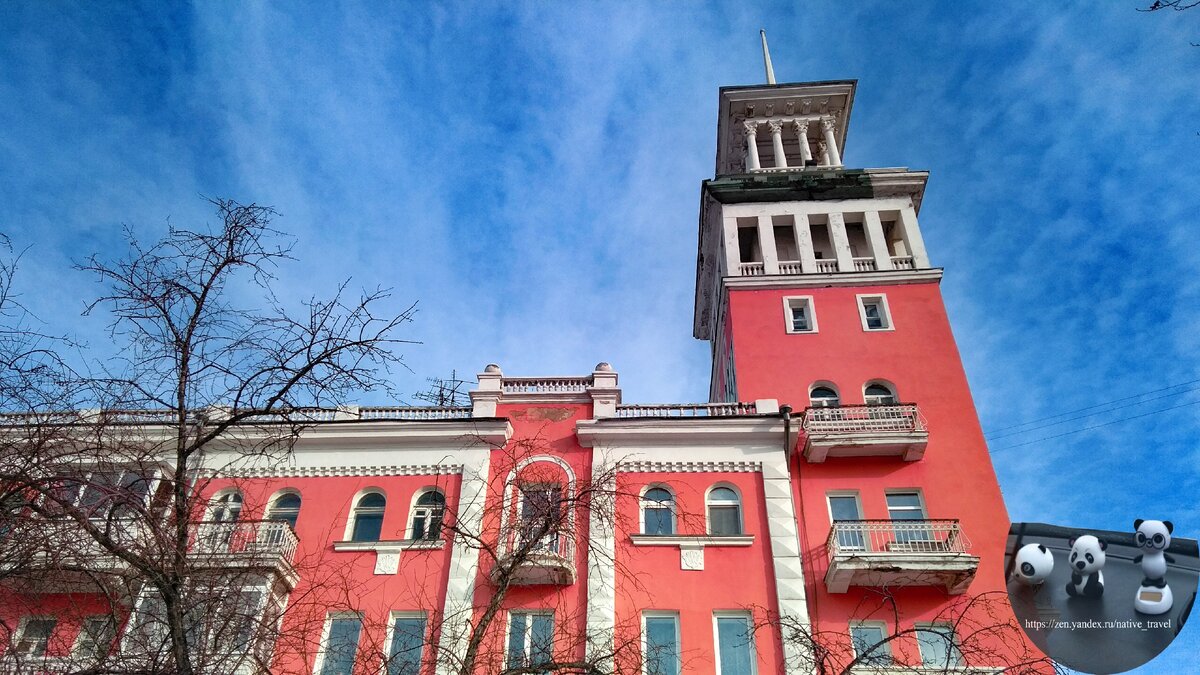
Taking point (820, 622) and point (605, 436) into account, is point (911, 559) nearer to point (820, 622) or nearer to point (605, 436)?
point (820, 622)

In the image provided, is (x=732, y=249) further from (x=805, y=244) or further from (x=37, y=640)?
(x=37, y=640)

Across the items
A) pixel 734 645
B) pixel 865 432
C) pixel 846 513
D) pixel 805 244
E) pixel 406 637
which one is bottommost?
pixel 734 645

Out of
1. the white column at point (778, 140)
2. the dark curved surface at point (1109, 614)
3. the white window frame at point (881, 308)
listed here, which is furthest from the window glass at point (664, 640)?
the white column at point (778, 140)

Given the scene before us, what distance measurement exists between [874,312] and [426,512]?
1446cm

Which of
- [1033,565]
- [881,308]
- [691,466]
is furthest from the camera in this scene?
[881,308]

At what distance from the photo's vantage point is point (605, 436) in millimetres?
22078

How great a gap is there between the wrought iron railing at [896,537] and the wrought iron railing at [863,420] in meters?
2.47

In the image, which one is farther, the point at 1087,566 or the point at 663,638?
the point at 1087,566

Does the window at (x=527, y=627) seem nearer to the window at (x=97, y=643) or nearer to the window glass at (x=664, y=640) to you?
the window glass at (x=664, y=640)

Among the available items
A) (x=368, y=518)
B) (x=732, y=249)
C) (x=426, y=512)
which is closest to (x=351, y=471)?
(x=368, y=518)

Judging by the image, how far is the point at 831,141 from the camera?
109ft

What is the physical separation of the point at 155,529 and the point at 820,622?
14.1 metres

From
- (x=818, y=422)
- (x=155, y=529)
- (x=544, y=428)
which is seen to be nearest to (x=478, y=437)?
(x=544, y=428)

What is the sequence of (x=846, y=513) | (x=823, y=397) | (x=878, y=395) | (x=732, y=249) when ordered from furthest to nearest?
(x=732, y=249), (x=823, y=397), (x=878, y=395), (x=846, y=513)
